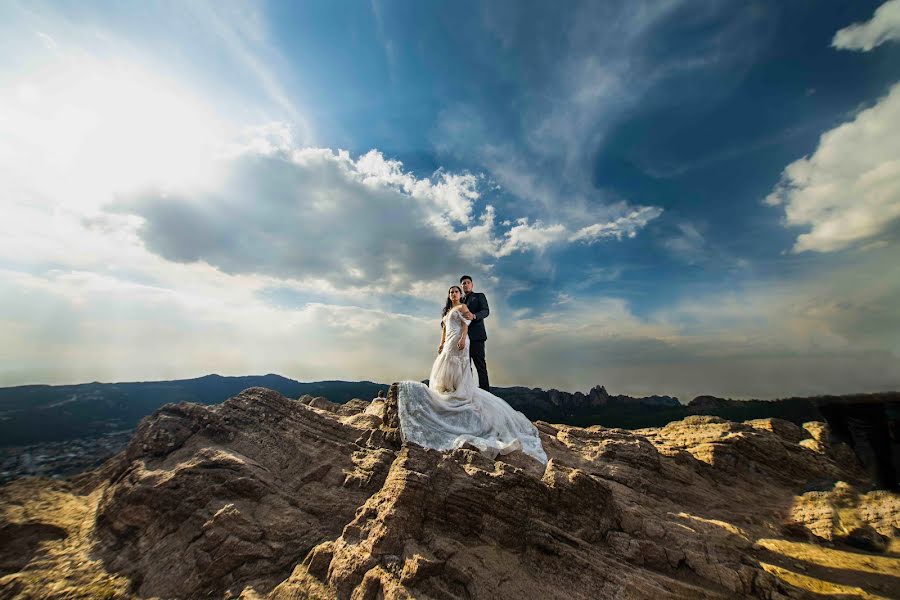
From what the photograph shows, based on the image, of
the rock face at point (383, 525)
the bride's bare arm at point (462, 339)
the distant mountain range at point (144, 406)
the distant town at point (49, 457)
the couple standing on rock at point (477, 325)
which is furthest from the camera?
the distant mountain range at point (144, 406)

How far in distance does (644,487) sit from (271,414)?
41.4 ft

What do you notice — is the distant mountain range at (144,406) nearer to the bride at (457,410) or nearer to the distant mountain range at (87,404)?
the distant mountain range at (87,404)

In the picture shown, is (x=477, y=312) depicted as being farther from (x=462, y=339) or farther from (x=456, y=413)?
(x=456, y=413)

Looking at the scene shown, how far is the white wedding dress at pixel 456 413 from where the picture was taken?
10.8m

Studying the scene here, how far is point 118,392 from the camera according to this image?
6334cm

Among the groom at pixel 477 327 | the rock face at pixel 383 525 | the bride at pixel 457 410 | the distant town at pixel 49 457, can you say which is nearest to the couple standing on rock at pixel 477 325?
the groom at pixel 477 327

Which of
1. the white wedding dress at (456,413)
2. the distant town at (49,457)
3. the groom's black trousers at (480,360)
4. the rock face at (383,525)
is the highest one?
the groom's black trousers at (480,360)

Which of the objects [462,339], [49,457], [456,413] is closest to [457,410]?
[456,413]

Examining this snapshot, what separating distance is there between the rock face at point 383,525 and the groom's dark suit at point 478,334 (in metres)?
5.08

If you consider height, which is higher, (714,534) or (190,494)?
(190,494)

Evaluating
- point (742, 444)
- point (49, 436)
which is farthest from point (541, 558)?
point (49, 436)

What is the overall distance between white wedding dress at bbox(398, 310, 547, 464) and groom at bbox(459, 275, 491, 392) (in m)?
1.60

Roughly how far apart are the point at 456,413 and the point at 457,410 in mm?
106

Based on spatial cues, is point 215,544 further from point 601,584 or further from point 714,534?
point 714,534
